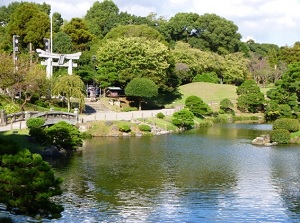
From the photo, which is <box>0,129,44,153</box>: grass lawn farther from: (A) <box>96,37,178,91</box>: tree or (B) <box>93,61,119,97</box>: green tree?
(A) <box>96,37,178,91</box>: tree

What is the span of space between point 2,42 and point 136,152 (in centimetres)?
4552

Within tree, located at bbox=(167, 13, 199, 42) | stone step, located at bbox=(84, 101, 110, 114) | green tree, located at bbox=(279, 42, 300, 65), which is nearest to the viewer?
stone step, located at bbox=(84, 101, 110, 114)

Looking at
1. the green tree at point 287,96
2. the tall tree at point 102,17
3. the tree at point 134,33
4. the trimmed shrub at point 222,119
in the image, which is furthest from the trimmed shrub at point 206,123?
the tall tree at point 102,17

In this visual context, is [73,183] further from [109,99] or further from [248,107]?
[248,107]

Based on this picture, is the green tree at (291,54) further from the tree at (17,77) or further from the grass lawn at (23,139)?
the grass lawn at (23,139)

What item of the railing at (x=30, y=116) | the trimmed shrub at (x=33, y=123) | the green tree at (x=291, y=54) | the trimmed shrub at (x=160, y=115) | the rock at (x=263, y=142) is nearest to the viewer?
the trimmed shrub at (x=33, y=123)

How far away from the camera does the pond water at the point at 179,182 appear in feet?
67.1

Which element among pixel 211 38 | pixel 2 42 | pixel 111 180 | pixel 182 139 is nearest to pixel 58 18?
pixel 2 42

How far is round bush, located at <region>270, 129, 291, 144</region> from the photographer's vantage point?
40781mm

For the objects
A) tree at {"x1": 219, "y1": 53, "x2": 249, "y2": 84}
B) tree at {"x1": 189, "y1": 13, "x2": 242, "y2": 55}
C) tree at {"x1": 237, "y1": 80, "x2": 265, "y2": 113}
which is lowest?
tree at {"x1": 237, "y1": 80, "x2": 265, "y2": 113}

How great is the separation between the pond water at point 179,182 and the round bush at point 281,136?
1.97 m

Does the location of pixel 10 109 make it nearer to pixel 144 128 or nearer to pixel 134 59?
pixel 144 128

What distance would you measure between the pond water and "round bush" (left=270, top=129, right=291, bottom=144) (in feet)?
6.47

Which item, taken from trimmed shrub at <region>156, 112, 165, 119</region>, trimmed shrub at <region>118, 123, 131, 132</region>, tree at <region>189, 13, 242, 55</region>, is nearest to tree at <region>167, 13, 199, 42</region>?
tree at <region>189, 13, 242, 55</region>
